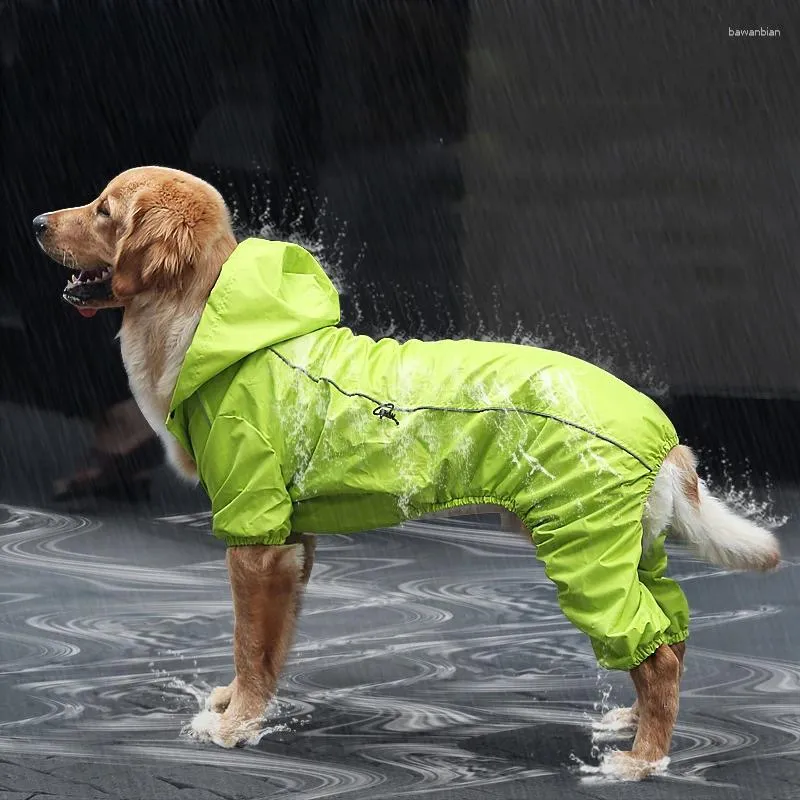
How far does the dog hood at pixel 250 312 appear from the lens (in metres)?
4.02

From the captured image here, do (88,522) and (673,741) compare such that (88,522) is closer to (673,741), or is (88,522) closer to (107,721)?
(107,721)

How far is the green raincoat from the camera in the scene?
3773 millimetres

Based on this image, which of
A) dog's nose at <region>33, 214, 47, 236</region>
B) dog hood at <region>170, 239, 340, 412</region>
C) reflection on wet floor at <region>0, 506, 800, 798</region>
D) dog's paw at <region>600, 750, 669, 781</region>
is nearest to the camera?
dog's paw at <region>600, 750, 669, 781</region>

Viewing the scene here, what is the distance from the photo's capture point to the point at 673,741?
4.25 metres

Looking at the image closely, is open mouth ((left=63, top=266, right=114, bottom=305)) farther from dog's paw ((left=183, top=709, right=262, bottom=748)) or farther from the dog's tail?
the dog's tail

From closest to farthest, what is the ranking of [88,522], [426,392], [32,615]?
[426,392]
[32,615]
[88,522]

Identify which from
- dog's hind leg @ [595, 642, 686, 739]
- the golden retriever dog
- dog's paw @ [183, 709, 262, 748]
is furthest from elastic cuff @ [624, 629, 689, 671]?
dog's paw @ [183, 709, 262, 748]

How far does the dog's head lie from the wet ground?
1.63 metres

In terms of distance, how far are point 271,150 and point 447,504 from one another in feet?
14.5

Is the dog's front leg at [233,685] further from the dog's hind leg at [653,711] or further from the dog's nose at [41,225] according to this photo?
the dog's nose at [41,225]

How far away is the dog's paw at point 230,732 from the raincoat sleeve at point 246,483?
69cm

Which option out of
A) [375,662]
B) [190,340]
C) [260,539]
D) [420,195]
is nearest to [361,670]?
[375,662]

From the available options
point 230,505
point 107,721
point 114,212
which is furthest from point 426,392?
point 107,721

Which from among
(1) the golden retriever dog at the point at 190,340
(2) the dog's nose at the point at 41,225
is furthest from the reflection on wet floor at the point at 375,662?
(2) the dog's nose at the point at 41,225
